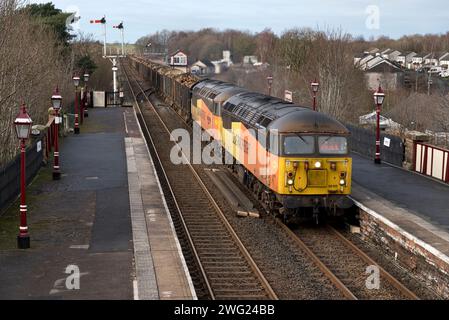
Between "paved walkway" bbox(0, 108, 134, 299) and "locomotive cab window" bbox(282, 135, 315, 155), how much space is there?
15.7ft

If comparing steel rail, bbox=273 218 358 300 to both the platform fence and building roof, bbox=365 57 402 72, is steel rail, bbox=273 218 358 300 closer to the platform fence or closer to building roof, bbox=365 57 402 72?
the platform fence

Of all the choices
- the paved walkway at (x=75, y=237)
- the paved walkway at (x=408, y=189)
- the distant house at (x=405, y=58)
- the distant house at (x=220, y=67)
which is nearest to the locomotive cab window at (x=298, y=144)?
the paved walkway at (x=408, y=189)

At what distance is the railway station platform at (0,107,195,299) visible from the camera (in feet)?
41.2

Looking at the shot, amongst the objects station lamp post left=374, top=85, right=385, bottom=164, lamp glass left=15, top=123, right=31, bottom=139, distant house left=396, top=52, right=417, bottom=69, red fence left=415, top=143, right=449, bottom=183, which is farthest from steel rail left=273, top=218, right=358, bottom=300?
distant house left=396, top=52, right=417, bottom=69

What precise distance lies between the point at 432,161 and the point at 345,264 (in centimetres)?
1042

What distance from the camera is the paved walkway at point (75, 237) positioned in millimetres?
12641

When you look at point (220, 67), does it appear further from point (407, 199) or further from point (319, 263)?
point (319, 263)

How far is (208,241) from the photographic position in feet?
56.2

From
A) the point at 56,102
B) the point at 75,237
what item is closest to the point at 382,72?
the point at 56,102

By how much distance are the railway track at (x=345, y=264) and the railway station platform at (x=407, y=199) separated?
1253mm

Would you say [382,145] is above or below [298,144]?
below

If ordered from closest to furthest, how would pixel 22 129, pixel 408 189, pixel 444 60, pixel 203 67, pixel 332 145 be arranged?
1. pixel 22 129
2. pixel 332 145
3. pixel 408 189
4. pixel 444 60
5. pixel 203 67
